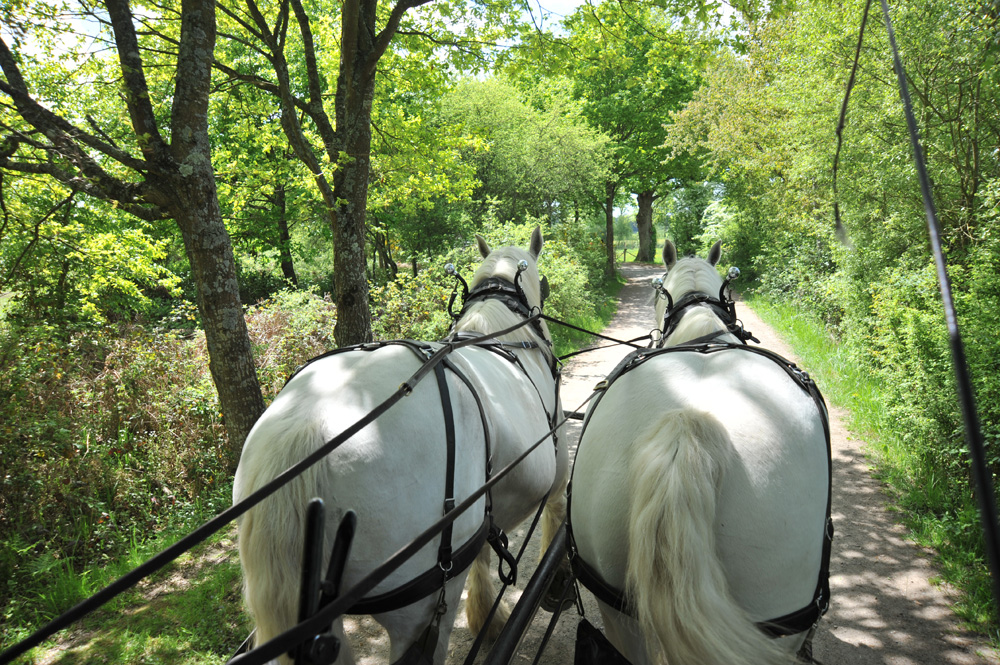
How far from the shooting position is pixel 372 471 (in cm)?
181

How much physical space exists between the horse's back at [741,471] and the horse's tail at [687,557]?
8 centimetres

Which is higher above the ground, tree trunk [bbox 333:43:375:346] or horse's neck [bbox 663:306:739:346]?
tree trunk [bbox 333:43:375:346]

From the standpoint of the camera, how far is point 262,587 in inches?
67.7

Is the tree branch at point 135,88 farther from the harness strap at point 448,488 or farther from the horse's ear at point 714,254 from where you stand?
the horse's ear at point 714,254

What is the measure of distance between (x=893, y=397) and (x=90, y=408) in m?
8.00

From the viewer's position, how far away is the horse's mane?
3.35 metres

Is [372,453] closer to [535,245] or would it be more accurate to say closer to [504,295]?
[504,295]

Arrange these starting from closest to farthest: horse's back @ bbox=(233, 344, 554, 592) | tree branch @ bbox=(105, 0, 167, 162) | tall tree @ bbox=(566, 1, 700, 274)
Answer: horse's back @ bbox=(233, 344, 554, 592) < tree branch @ bbox=(105, 0, 167, 162) < tall tree @ bbox=(566, 1, 700, 274)

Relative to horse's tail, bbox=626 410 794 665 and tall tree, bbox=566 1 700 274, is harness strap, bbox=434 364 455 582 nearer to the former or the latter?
horse's tail, bbox=626 410 794 665

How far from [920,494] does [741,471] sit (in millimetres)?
4248

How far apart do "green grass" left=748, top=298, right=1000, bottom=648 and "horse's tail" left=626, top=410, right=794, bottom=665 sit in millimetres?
2928

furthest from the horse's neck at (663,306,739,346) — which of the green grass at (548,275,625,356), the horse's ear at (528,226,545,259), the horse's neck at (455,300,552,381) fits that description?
the green grass at (548,275,625,356)

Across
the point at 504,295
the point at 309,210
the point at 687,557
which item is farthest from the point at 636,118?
the point at 687,557

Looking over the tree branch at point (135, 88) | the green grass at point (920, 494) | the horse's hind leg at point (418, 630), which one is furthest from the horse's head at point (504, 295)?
the green grass at point (920, 494)
